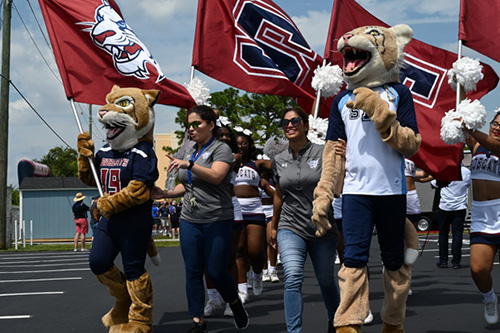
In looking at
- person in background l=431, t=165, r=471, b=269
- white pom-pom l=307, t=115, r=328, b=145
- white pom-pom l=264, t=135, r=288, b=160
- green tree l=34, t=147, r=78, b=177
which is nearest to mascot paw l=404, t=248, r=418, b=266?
white pom-pom l=307, t=115, r=328, b=145

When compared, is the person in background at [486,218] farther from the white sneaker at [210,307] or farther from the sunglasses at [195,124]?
the white sneaker at [210,307]

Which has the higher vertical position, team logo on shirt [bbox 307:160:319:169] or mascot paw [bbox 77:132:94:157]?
mascot paw [bbox 77:132:94:157]

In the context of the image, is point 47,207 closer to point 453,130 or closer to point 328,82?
point 328,82

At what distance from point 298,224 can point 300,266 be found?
355 mm

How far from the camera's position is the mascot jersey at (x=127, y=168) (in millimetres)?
5012

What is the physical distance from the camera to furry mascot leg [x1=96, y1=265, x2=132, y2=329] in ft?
16.5

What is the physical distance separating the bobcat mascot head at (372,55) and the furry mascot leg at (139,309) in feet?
7.70

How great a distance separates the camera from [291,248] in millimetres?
4727

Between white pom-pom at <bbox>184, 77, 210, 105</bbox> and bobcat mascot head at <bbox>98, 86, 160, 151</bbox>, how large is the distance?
1.19 m

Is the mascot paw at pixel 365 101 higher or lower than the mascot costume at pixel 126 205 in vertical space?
higher

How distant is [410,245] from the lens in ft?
13.6

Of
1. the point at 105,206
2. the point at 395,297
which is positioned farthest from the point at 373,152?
the point at 105,206

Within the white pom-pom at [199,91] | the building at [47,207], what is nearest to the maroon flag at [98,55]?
the white pom-pom at [199,91]

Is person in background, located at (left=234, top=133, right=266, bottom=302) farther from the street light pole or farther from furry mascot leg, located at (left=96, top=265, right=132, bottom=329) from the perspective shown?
the street light pole
